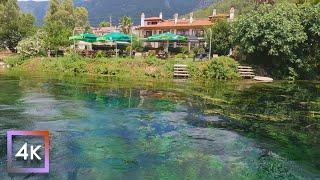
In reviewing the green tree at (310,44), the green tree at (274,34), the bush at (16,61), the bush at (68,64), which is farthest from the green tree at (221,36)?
the bush at (16,61)

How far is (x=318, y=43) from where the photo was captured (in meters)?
37.3

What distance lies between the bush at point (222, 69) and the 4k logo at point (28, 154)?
23559 mm

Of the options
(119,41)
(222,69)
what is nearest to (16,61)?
(119,41)

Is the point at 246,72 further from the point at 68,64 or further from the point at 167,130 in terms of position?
the point at 167,130

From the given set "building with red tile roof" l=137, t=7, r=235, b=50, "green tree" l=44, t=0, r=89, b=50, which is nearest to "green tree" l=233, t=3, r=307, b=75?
"building with red tile roof" l=137, t=7, r=235, b=50

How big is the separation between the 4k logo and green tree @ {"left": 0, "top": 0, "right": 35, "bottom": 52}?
50.6 m

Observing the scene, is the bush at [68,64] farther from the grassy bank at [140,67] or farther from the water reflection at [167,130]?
the water reflection at [167,130]

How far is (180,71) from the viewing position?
3578 centimetres

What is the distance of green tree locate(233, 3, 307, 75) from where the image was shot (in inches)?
1352

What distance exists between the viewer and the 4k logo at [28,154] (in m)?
10.5

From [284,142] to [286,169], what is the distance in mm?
3146

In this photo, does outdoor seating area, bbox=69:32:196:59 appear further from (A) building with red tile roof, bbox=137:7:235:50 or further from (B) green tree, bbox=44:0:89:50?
(A) building with red tile roof, bbox=137:7:235:50

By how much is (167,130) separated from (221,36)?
92.7ft

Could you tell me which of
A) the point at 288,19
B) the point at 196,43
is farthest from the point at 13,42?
the point at 288,19
